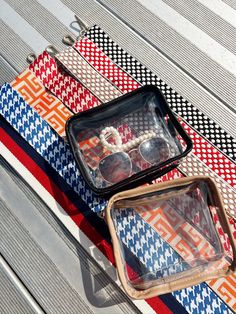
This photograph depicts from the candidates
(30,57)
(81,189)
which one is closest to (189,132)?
(81,189)

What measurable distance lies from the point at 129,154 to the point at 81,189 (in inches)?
5.5

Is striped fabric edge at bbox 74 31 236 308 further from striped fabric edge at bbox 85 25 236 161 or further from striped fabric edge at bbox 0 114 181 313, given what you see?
striped fabric edge at bbox 0 114 181 313

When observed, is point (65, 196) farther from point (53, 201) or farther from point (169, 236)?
point (169, 236)

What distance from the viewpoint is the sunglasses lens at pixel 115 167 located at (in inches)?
32.0

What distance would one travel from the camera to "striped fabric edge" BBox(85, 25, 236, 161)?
92 centimetres

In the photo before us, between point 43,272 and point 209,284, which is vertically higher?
point 43,272

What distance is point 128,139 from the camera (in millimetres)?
870

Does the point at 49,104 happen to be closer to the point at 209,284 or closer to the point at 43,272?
the point at 43,272

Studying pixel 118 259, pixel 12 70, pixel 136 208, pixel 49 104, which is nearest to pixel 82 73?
pixel 49 104

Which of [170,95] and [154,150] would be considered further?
[170,95]

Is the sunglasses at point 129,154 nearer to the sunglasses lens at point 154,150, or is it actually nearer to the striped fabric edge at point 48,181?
the sunglasses lens at point 154,150

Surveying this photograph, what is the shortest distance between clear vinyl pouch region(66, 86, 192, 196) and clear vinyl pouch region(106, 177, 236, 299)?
6 centimetres

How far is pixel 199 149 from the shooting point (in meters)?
0.90

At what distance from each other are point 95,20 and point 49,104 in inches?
13.4
